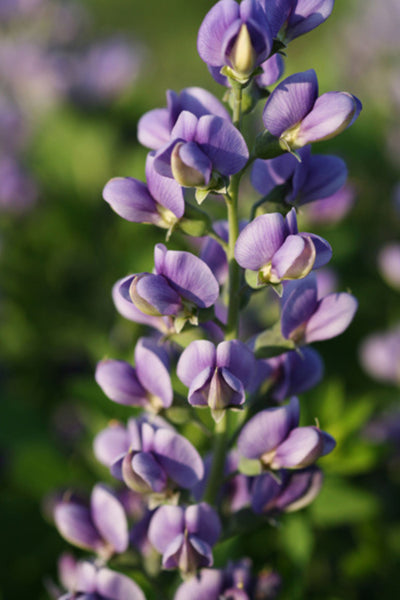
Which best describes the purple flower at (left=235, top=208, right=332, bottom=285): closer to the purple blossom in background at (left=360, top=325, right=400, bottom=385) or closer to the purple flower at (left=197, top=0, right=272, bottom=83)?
the purple flower at (left=197, top=0, right=272, bottom=83)

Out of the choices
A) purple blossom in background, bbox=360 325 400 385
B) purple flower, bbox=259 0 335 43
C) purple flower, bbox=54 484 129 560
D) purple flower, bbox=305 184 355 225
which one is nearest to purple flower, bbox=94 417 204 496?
purple flower, bbox=54 484 129 560

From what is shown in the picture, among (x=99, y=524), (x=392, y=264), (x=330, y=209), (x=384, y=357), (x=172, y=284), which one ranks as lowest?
(x=384, y=357)

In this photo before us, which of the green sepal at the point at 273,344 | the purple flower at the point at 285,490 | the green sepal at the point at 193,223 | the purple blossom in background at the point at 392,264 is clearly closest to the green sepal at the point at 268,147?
the green sepal at the point at 193,223

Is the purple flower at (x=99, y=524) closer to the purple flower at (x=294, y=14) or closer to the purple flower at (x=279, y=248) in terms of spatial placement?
the purple flower at (x=279, y=248)

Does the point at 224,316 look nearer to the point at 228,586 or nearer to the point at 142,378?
the point at 142,378

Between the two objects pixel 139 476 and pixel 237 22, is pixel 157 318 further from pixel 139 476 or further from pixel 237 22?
pixel 237 22

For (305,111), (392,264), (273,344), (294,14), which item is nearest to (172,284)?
(273,344)

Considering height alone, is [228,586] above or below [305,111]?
below
